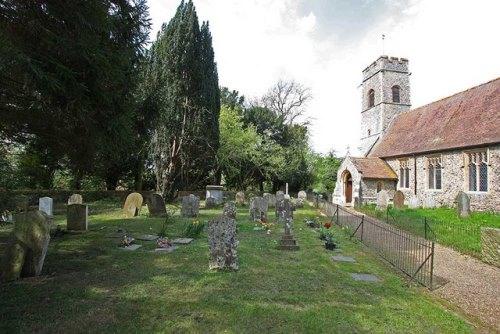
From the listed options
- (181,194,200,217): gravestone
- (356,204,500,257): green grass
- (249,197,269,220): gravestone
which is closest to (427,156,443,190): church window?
(356,204,500,257): green grass

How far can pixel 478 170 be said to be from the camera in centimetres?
1536

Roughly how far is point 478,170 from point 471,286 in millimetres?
12076

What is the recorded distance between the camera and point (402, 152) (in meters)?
20.8

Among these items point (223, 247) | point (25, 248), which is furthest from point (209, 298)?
point (25, 248)

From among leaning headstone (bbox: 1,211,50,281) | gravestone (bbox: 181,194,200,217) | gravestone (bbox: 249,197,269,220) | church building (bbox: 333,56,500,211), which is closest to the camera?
leaning headstone (bbox: 1,211,50,281)

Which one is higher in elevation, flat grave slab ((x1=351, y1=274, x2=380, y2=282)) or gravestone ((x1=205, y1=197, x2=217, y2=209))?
gravestone ((x1=205, y1=197, x2=217, y2=209))

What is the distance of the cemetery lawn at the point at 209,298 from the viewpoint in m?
3.84

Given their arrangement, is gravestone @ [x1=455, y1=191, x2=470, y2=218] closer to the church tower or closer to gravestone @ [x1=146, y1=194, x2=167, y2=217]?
the church tower

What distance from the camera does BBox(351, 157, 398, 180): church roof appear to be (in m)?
21.3

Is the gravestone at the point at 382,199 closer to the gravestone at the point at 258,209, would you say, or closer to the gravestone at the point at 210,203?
the gravestone at the point at 258,209

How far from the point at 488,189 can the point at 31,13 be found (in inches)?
731

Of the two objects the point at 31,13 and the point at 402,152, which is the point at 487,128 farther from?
the point at 31,13

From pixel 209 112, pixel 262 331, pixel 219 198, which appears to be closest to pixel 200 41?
pixel 209 112

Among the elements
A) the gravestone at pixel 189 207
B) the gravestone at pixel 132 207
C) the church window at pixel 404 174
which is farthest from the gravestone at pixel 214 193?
the church window at pixel 404 174
